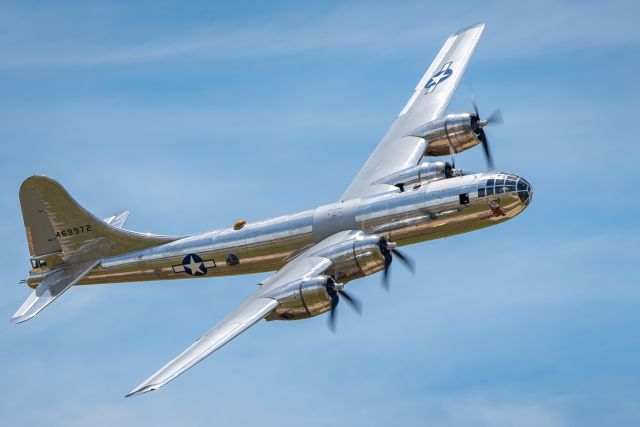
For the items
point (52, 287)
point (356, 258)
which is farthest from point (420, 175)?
point (52, 287)

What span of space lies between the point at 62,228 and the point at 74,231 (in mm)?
647

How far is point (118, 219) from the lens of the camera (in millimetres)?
74750

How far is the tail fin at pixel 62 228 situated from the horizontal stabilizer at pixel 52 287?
71 centimetres

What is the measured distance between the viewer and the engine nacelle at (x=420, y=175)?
224 ft

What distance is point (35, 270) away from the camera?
71625 mm

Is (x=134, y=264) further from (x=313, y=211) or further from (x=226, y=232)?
(x=313, y=211)

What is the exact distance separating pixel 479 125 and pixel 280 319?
1790cm

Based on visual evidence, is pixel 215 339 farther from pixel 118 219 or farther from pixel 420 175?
pixel 118 219

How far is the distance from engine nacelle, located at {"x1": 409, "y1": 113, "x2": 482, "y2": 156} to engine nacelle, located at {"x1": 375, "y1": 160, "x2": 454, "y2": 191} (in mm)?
3539

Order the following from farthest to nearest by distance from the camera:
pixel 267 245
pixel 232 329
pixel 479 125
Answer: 1. pixel 479 125
2. pixel 267 245
3. pixel 232 329

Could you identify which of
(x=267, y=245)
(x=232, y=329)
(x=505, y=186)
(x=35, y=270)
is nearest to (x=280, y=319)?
(x=232, y=329)

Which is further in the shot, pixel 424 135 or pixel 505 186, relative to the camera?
pixel 424 135

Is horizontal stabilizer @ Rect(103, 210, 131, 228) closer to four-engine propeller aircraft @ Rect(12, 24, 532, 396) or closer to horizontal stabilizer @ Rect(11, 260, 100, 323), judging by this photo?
four-engine propeller aircraft @ Rect(12, 24, 532, 396)

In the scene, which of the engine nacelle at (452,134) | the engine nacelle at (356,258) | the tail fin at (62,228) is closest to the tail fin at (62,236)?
the tail fin at (62,228)
